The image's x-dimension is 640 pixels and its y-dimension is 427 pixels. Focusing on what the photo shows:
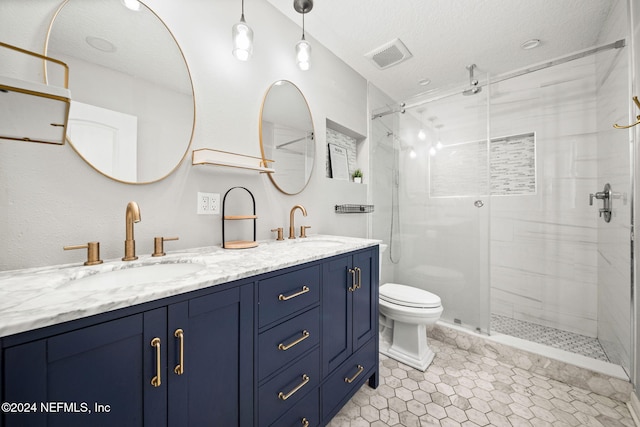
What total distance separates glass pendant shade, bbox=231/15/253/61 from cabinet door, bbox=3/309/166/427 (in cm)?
123

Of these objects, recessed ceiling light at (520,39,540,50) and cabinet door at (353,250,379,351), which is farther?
recessed ceiling light at (520,39,540,50)

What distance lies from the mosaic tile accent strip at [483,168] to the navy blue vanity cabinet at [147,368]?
2.14 meters

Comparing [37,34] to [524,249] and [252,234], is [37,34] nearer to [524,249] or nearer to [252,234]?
[252,234]

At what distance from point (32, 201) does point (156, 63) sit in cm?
76

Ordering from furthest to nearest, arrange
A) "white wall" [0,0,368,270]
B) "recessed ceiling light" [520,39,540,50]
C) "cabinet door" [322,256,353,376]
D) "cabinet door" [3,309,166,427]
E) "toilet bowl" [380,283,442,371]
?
1. "recessed ceiling light" [520,39,540,50]
2. "toilet bowl" [380,283,442,371]
3. "cabinet door" [322,256,353,376]
4. "white wall" [0,0,368,270]
5. "cabinet door" [3,309,166,427]

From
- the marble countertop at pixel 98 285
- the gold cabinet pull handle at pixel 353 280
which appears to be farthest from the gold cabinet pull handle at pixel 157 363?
the gold cabinet pull handle at pixel 353 280

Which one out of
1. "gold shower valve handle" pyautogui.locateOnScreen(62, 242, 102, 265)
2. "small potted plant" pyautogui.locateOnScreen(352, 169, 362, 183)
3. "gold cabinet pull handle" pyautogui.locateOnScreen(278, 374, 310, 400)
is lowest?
"gold cabinet pull handle" pyautogui.locateOnScreen(278, 374, 310, 400)

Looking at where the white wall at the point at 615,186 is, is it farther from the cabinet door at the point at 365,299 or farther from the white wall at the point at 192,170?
the white wall at the point at 192,170

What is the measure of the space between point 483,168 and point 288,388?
86.8 inches

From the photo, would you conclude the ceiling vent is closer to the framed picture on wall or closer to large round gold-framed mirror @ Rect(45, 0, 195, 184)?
the framed picture on wall

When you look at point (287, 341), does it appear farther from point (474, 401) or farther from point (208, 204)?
point (474, 401)

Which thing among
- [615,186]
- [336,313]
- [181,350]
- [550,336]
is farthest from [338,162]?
[550,336]

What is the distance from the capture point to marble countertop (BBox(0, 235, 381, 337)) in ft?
1.63

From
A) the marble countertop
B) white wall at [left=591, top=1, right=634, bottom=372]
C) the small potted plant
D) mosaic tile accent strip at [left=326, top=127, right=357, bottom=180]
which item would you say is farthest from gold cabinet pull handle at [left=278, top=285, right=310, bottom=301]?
white wall at [left=591, top=1, right=634, bottom=372]
